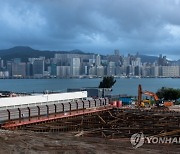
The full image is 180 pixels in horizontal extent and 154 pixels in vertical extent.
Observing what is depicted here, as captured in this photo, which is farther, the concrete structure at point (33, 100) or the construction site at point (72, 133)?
the concrete structure at point (33, 100)

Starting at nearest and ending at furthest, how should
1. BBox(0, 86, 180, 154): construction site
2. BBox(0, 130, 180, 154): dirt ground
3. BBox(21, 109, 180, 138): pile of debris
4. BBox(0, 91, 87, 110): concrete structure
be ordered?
BBox(0, 130, 180, 154): dirt ground, BBox(0, 86, 180, 154): construction site, BBox(21, 109, 180, 138): pile of debris, BBox(0, 91, 87, 110): concrete structure

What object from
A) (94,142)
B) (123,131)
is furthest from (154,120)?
(94,142)

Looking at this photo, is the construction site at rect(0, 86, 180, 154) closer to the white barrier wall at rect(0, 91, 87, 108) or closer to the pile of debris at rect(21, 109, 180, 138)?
the pile of debris at rect(21, 109, 180, 138)

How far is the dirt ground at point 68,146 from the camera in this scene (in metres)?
18.1

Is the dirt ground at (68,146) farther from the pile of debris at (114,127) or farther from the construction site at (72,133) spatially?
the pile of debris at (114,127)

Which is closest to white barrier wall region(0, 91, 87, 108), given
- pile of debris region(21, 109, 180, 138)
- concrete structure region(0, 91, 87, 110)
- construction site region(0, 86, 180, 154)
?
concrete structure region(0, 91, 87, 110)

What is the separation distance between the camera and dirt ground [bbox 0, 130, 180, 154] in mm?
18094

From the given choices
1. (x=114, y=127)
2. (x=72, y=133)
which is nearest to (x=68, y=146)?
(x=72, y=133)

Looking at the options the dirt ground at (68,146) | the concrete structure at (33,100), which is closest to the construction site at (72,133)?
the dirt ground at (68,146)

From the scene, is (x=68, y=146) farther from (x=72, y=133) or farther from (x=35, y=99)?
(x=35, y=99)

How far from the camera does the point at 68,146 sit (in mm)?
19031

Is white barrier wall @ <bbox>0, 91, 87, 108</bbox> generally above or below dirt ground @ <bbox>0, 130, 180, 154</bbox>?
above

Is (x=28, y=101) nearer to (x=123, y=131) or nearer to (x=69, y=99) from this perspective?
(x=69, y=99)

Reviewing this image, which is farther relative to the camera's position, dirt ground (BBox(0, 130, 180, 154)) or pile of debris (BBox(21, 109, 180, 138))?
pile of debris (BBox(21, 109, 180, 138))
